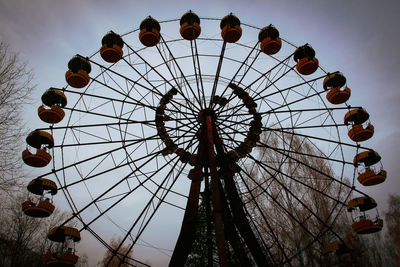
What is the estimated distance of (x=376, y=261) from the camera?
26.0 meters

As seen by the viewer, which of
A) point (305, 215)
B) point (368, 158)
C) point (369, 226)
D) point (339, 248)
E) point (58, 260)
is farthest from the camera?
point (305, 215)

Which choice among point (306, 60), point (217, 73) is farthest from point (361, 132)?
point (217, 73)

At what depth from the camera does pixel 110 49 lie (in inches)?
542

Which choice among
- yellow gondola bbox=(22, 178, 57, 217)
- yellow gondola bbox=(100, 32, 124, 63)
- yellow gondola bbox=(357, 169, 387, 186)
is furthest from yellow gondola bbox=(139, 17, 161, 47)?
yellow gondola bbox=(357, 169, 387, 186)

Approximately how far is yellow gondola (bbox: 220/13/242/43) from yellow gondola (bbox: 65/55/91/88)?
717cm

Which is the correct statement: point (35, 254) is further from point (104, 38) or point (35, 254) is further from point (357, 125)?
point (357, 125)

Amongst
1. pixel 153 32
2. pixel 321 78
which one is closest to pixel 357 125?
pixel 321 78

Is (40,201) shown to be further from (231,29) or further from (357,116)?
(357,116)

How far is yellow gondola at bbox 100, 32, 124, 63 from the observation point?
13.8 m

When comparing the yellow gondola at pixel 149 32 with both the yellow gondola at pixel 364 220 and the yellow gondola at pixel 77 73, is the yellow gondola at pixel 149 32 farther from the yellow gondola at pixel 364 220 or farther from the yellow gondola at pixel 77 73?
the yellow gondola at pixel 364 220

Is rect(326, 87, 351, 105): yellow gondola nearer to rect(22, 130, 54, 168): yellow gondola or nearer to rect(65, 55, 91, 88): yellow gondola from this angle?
rect(65, 55, 91, 88): yellow gondola

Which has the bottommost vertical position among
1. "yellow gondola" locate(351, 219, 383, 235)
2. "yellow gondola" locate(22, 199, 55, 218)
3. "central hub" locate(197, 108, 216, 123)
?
"yellow gondola" locate(22, 199, 55, 218)

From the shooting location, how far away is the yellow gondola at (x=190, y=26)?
44.8 ft

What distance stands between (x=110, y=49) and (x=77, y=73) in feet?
6.54
